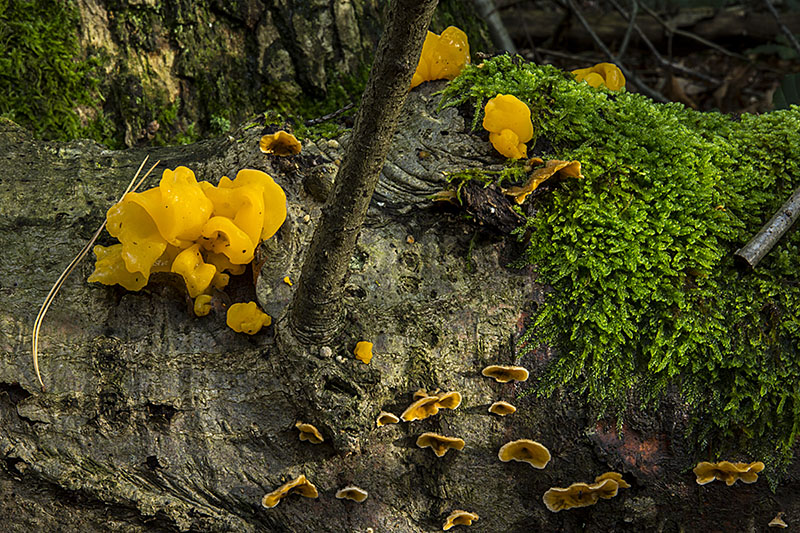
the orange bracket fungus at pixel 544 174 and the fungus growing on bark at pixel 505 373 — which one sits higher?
the orange bracket fungus at pixel 544 174

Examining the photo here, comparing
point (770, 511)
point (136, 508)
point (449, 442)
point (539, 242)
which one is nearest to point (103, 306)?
point (136, 508)

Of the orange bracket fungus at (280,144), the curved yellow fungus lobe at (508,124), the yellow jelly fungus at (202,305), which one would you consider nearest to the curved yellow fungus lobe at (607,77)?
the curved yellow fungus lobe at (508,124)

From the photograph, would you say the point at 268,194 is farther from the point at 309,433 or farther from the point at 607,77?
the point at 607,77

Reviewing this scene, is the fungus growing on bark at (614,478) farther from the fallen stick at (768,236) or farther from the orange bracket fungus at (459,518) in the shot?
the fallen stick at (768,236)

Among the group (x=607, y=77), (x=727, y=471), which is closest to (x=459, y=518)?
(x=727, y=471)

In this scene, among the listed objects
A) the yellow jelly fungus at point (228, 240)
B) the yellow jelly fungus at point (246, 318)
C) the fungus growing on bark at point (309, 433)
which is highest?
the yellow jelly fungus at point (228, 240)

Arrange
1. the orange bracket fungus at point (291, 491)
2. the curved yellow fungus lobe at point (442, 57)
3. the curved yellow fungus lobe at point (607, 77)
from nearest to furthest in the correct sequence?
the orange bracket fungus at point (291, 491) < the curved yellow fungus lobe at point (442, 57) < the curved yellow fungus lobe at point (607, 77)
